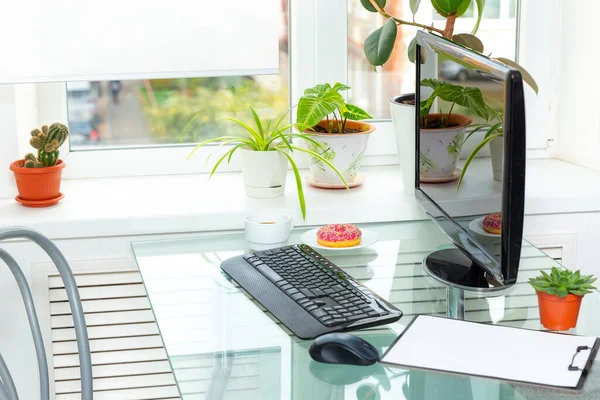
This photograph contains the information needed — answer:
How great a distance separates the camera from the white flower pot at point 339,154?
2146 millimetres

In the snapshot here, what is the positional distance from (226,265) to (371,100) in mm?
937

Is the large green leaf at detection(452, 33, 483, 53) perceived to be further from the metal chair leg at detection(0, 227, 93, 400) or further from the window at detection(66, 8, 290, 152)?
the metal chair leg at detection(0, 227, 93, 400)

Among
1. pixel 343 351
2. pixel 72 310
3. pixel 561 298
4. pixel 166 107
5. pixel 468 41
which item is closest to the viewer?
pixel 343 351

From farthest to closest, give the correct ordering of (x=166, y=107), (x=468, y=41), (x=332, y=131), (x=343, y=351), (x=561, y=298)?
(x=166, y=107) < (x=332, y=131) < (x=468, y=41) < (x=561, y=298) < (x=343, y=351)

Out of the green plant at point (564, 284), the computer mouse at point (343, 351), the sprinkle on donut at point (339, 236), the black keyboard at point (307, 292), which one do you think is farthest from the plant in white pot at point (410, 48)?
the computer mouse at point (343, 351)

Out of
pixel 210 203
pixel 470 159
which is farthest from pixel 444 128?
pixel 210 203

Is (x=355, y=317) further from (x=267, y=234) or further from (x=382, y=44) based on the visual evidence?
(x=382, y=44)

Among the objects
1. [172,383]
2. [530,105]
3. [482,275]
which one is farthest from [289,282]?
[530,105]

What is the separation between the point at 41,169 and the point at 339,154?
2.40 feet

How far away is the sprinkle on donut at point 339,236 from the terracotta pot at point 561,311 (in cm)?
52

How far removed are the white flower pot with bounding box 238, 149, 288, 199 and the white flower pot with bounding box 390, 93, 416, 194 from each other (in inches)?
11.6

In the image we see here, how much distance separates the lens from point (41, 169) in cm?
200

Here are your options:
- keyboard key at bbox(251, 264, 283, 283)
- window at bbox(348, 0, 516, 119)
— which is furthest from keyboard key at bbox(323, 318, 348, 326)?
window at bbox(348, 0, 516, 119)

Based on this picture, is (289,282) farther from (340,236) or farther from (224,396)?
(224,396)
